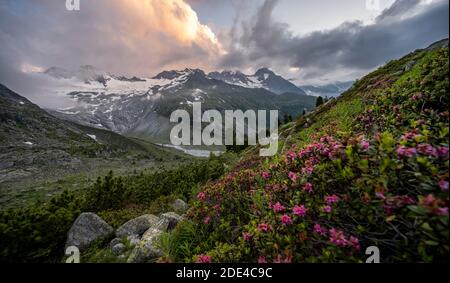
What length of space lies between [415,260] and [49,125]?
168 metres

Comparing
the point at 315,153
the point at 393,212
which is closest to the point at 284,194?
the point at 315,153

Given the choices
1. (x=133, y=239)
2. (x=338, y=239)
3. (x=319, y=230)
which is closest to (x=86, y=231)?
(x=133, y=239)

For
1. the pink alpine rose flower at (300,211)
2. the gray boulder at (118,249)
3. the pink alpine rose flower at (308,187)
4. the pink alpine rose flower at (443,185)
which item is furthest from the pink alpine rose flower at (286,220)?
the gray boulder at (118,249)

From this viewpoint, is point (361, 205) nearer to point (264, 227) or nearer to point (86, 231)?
point (264, 227)

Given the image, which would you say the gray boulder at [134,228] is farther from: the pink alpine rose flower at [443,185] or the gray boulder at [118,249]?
the pink alpine rose flower at [443,185]

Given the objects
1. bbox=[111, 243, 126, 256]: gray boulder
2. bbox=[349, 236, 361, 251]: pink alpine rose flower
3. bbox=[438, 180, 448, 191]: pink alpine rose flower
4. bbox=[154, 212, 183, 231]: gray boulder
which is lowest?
bbox=[111, 243, 126, 256]: gray boulder

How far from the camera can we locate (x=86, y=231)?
7.55 metres

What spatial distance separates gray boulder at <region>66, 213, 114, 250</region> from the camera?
23.6ft

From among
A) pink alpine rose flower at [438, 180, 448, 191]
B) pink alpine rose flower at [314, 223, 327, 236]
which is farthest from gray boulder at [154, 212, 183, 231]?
pink alpine rose flower at [438, 180, 448, 191]

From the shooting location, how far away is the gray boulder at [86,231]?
7207 millimetres

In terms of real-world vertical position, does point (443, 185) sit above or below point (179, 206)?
above

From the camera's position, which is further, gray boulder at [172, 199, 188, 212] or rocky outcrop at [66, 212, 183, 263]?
gray boulder at [172, 199, 188, 212]

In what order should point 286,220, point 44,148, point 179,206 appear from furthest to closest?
point 44,148 < point 179,206 < point 286,220

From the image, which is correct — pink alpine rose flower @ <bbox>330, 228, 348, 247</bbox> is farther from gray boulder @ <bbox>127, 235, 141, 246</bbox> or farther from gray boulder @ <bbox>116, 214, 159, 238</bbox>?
gray boulder @ <bbox>116, 214, 159, 238</bbox>
